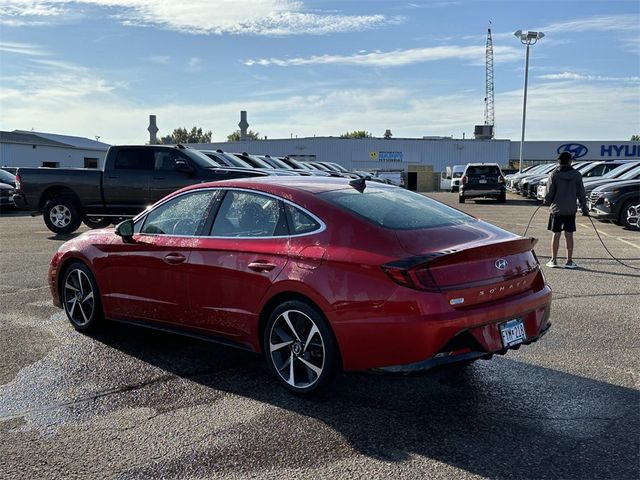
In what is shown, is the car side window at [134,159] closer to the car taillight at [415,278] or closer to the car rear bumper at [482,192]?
the car taillight at [415,278]

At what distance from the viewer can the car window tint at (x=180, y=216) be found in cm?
494

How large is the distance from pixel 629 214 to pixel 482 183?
37.5ft

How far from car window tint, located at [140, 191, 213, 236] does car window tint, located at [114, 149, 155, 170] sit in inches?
323

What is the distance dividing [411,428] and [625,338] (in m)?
2.89

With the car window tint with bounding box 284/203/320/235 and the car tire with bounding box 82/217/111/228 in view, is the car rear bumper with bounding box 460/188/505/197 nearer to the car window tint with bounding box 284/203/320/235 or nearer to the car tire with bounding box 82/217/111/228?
the car tire with bounding box 82/217/111/228

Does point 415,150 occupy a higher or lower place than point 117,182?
higher

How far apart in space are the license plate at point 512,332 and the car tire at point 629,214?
11995mm

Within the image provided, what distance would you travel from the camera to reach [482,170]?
A: 2577 centimetres

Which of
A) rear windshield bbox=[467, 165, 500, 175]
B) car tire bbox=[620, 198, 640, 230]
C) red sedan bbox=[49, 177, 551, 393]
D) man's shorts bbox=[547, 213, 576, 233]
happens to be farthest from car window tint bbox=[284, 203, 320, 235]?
rear windshield bbox=[467, 165, 500, 175]

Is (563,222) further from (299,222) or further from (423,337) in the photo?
(423,337)

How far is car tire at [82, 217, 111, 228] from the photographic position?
46.1 feet

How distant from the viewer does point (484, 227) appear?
14.9 feet

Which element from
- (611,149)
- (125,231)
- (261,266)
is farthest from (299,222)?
(611,149)

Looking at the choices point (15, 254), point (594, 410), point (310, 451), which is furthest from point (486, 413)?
point (15, 254)
